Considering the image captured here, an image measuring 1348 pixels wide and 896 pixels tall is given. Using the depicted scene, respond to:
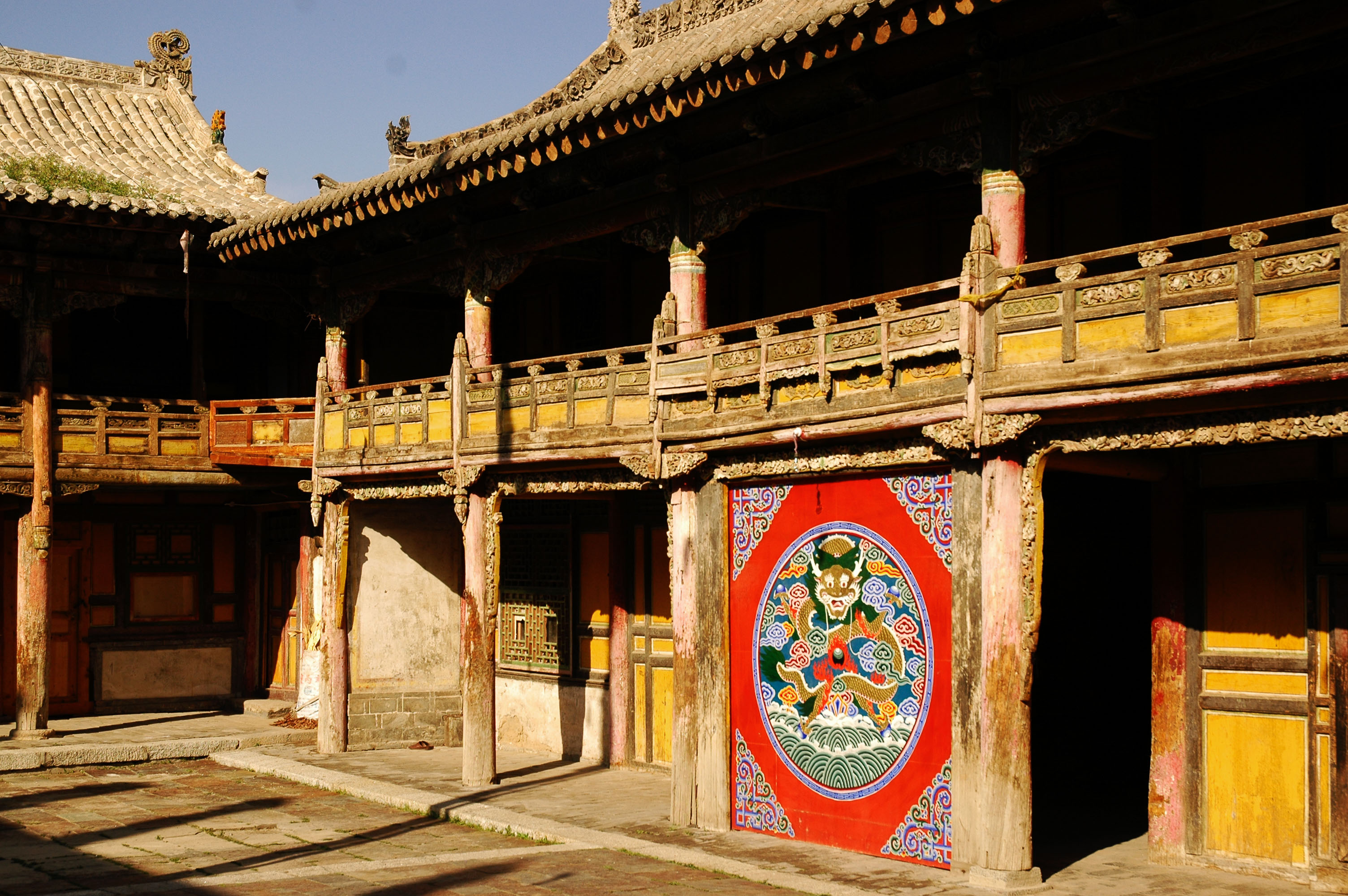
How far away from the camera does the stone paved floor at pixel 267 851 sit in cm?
1077

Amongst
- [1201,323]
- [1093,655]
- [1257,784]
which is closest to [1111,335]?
[1201,323]

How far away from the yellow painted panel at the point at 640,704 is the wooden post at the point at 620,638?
Result: 0.05 m

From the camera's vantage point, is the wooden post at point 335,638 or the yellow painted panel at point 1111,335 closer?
the yellow painted panel at point 1111,335

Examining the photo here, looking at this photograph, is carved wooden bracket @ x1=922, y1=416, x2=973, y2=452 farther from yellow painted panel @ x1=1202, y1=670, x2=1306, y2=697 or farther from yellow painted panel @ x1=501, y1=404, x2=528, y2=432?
yellow painted panel @ x1=501, y1=404, x2=528, y2=432

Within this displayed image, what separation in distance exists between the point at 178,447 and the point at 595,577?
631 centimetres

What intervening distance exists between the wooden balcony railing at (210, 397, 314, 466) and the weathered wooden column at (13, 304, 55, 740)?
83.4 inches

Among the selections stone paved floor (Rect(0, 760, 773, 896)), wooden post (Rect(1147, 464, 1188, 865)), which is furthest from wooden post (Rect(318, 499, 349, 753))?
wooden post (Rect(1147, 464, 1188, 865))

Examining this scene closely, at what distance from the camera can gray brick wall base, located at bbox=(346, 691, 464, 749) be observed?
1864 cm

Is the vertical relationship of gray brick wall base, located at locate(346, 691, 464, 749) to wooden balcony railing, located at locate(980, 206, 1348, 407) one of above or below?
below

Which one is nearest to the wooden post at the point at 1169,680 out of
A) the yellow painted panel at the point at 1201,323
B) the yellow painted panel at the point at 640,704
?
the yellow painted panel at the point at 1201,323

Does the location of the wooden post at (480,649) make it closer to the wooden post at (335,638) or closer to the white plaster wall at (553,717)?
the white plaster wall at (553,717)

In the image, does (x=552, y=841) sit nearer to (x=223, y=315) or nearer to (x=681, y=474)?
(x=681, y=474)

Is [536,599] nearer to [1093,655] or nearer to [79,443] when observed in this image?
[79,443]

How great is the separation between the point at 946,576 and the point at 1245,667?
7.39 feet
